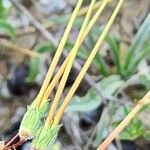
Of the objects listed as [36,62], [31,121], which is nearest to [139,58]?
[36,62]

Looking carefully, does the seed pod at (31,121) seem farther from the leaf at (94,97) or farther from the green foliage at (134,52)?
the green foliage at (134,52)

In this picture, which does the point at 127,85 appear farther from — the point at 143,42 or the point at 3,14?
the point at 3,14

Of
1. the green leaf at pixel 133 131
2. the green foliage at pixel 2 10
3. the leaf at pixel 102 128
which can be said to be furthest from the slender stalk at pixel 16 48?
the green leaf at pixel 133 131

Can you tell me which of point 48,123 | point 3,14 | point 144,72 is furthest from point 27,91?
point 48,123

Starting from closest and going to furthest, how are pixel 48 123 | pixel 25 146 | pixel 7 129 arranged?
pixel 48 123, pixel 25 146, pixel 7 129

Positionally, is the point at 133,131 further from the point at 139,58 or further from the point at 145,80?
the point at 139,58

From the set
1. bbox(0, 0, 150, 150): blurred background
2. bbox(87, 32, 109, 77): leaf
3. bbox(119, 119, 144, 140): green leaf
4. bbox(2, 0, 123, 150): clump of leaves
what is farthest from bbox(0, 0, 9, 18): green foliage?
bbox(2, 0, 123, 150): clump of leaves

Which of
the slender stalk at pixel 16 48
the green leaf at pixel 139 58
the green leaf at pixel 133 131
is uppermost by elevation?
the slender stalk at pixel 16 48

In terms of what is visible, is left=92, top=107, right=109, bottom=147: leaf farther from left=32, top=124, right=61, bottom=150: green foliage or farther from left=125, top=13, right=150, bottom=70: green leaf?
left=32, top=124, right=61, bottom=150: green foliage
